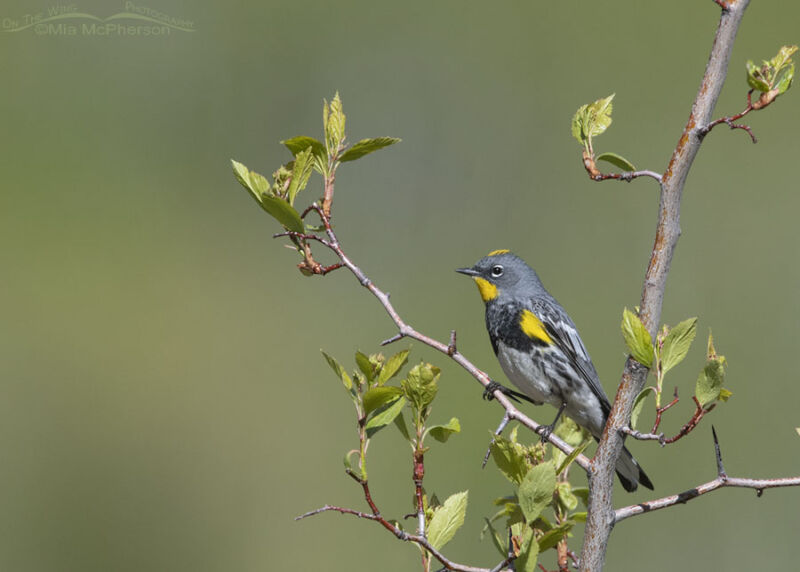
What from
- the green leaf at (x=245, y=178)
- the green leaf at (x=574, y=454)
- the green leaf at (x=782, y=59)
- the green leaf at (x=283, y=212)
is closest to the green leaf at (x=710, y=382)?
the green leaf at (x=574, y=454)

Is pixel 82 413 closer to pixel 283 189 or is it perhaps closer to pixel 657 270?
pixel 283 189

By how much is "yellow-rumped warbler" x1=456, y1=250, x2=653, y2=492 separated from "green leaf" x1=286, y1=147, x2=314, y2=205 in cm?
181

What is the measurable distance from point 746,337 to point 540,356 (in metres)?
3.78

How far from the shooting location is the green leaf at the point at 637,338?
1811mm

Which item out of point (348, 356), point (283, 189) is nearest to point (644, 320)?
point (283, 189)

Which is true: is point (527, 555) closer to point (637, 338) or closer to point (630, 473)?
point (637, 338)

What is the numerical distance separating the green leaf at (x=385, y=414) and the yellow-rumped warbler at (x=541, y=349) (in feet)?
5.75

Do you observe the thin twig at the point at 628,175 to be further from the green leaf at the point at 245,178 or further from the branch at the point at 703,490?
the green leaf at the point at 245,178

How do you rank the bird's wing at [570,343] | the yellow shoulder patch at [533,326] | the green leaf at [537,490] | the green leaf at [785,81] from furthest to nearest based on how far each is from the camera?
the yellow shoulder patch at [533,326] → the bird's wing at [570,343] → the green leaf at [785,81] → the green leaf at [537,490]

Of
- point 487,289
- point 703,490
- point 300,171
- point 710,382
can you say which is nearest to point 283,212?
point 300,171

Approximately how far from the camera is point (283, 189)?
2193mm

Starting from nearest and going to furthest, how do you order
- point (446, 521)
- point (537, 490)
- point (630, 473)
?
point (537, 490), point (446, 521), point (630, 473)

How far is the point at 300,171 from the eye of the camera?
2.17 metres

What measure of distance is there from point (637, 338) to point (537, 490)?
358 millimetres
